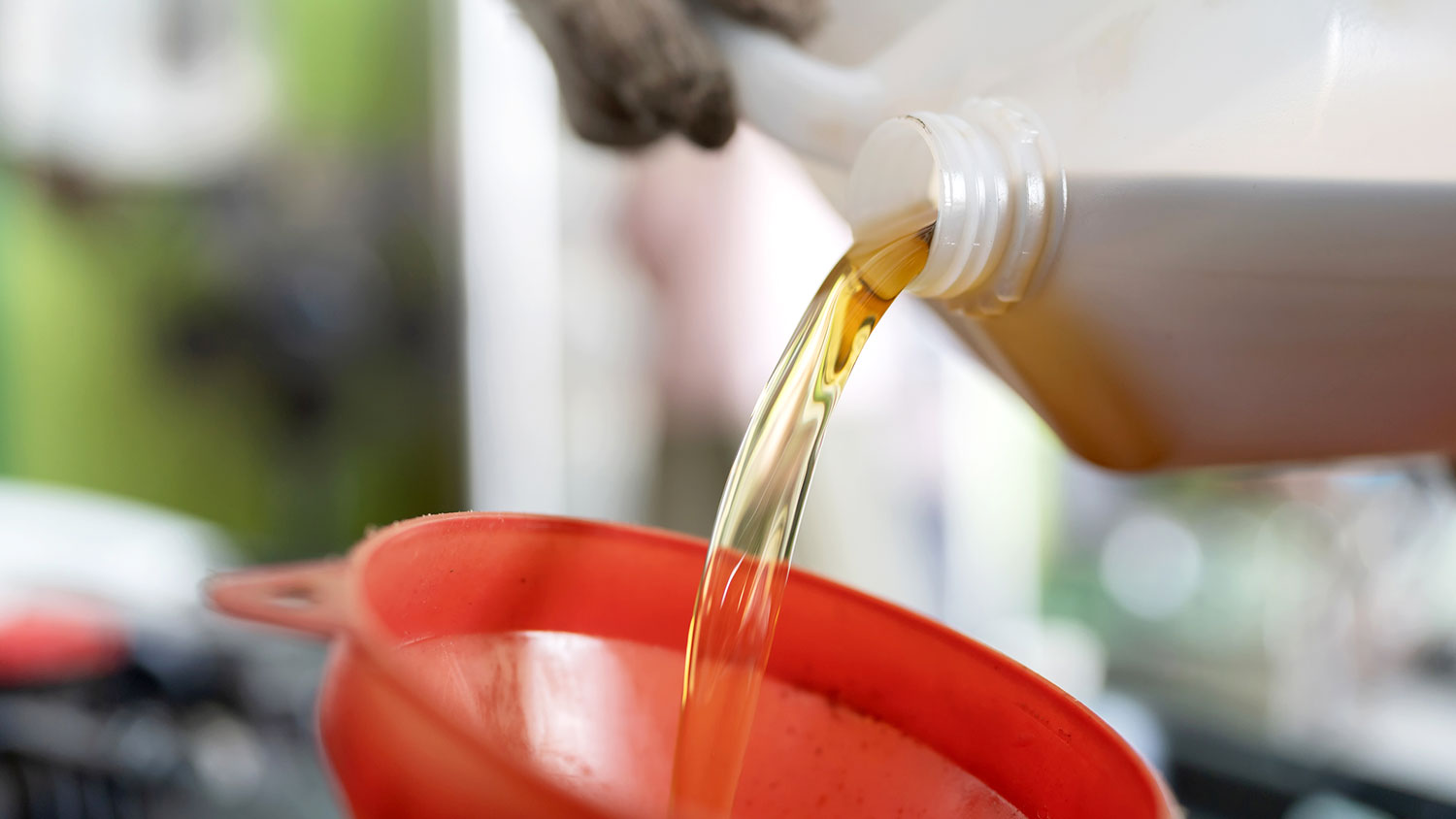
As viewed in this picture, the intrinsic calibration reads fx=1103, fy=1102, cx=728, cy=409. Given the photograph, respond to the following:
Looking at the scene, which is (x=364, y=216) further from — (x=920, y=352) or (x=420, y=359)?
(x=920, y=352)

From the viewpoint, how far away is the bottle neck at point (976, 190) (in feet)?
0.80

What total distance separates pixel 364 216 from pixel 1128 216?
121 centimetres

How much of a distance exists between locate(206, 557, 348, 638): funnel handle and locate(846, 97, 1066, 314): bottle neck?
0.48 feet

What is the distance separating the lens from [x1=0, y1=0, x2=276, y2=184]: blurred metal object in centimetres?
105

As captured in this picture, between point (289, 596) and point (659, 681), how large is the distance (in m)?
0.11

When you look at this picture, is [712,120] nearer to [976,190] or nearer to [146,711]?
[976,190]

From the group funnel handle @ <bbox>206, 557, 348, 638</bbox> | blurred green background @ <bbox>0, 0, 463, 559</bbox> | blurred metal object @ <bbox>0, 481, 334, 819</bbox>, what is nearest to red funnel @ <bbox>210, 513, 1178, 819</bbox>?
funnel handle @ <bbox>206, 557, 348, 638</bbox>

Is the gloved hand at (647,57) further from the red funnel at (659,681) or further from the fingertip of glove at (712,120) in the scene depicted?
the red funnel at (659,681)

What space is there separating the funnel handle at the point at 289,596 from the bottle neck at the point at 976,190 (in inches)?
5.7

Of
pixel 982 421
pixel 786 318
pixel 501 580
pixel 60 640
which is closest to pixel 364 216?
pixel 786 318

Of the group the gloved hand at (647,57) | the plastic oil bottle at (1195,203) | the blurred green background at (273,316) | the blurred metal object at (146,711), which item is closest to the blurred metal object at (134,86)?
the blurred green background at (273,316)

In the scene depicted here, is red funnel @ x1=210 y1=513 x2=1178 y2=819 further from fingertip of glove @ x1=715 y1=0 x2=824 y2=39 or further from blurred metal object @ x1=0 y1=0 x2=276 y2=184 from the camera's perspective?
blurred metal object @ x1=0 y1=0 x2=276 y2=184

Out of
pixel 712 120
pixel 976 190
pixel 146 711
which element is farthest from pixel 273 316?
pixel 976 190

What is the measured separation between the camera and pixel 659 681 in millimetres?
269
